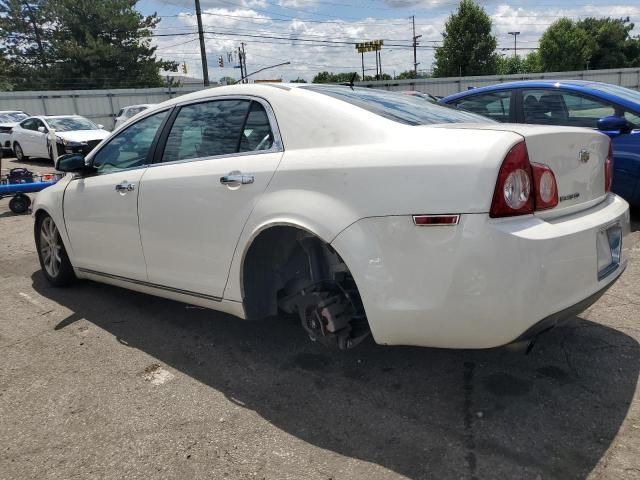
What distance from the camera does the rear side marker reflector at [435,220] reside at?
7.55 feet

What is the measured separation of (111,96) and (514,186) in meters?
31.5

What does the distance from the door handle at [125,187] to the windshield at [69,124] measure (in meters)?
13.2

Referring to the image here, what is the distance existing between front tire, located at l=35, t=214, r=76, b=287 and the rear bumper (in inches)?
128

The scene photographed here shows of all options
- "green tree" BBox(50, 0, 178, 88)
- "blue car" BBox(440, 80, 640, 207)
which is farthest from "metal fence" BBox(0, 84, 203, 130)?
"blue car" BBox(440, 80, 640, 207)

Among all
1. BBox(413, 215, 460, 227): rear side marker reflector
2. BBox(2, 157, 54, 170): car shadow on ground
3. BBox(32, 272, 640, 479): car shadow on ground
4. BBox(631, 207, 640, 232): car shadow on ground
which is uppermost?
BBox(413, 215, 460, 227): rear side marker reflector

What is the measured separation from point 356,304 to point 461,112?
1499 millimetres

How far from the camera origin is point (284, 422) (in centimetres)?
276

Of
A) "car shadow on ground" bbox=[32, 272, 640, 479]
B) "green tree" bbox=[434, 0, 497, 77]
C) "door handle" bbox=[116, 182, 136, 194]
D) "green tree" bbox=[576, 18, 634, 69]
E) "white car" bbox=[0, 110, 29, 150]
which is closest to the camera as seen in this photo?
"car shadow on ground" bbox=[32, 272, 640, 479]

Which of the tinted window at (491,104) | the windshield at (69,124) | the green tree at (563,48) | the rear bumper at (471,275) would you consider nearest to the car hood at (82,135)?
the windshield at (69,124)

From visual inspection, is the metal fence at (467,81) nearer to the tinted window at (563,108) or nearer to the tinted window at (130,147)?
the tinted window at (563,108)

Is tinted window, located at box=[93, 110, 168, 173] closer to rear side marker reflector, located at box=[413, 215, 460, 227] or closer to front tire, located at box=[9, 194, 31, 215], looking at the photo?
rear side marker reflector, located at box=[413, 215, 460, 227]

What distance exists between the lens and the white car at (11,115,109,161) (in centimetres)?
1409

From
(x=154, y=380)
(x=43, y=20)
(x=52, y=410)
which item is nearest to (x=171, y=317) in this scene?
(x=154, y=380)

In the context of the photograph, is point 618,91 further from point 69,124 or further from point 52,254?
point 69,124
